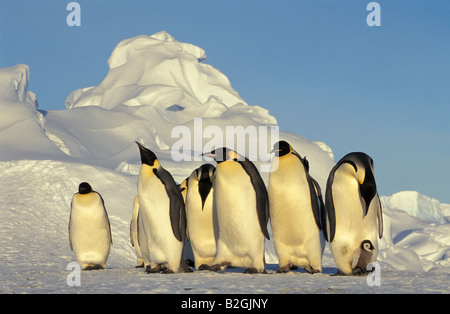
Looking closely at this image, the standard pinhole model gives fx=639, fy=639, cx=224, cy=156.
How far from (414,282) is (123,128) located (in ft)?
227

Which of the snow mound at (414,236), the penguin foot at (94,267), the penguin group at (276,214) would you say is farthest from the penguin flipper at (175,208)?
the snow mound at (414,236)

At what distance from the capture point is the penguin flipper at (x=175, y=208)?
25.8ft

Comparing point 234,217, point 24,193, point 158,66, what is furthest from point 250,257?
point 158,66

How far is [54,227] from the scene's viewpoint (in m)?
17.3

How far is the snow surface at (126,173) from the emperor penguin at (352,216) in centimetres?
36

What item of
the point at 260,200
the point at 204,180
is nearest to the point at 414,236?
the point at 204,180

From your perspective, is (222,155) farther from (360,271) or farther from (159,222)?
(360,271)

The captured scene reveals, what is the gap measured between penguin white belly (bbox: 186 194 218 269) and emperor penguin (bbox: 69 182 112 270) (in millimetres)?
1479

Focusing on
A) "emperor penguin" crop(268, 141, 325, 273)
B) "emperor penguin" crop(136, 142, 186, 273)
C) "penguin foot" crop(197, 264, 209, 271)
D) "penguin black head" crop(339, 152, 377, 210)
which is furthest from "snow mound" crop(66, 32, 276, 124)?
"penguin black head" crop(339, 152, 377, 210)

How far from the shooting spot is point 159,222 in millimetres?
7848

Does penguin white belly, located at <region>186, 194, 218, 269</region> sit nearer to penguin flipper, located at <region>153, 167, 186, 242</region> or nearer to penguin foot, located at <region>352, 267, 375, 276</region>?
penguin flipper, located at <region>153, 167, 186, 242</region>

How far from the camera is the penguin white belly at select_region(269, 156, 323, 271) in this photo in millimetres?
7566
